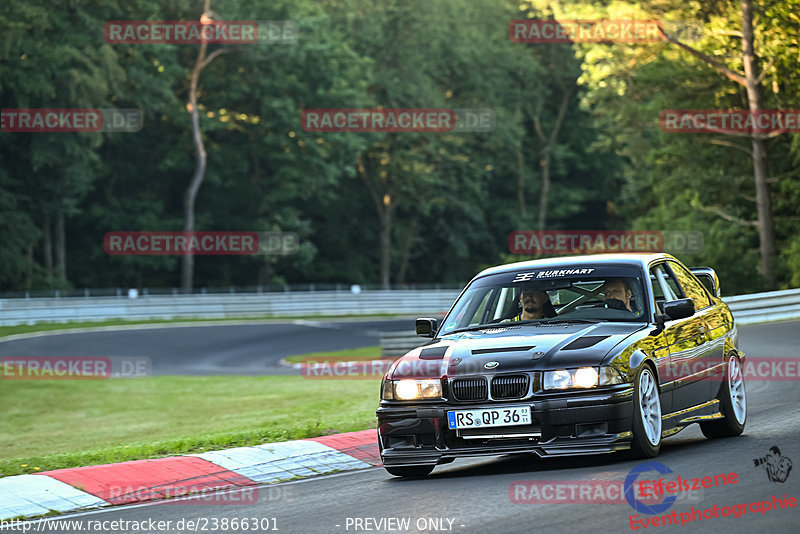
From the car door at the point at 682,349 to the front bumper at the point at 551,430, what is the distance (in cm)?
106

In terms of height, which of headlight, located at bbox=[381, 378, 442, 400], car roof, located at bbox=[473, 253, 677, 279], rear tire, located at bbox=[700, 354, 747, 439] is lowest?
rear tire, located at bbox=[700, 354, 747, 439]

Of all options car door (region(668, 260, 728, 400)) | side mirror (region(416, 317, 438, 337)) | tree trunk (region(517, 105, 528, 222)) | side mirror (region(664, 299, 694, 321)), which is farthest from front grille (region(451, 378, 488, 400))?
tree trunk (region(517, 105, 528, 222))

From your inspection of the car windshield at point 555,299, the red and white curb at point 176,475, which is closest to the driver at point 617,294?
the car windshield at point 555,299

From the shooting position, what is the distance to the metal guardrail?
45.4m

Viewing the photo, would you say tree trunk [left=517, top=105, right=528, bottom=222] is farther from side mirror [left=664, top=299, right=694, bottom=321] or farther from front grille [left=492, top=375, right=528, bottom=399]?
front grille [left=492, top=375, right=528, bottom=399]

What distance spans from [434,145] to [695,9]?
34.5 metres

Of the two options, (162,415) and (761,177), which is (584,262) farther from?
(761,177)

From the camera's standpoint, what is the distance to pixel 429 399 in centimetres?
875

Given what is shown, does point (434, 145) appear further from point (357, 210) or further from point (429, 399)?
point (429, 399)

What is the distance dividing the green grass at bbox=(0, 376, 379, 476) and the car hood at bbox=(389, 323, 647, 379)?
10.1 feet

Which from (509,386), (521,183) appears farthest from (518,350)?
(521,183)

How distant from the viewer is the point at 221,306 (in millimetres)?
50531

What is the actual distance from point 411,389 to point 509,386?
78 cm

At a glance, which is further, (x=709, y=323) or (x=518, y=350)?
(x=709, y=323)
